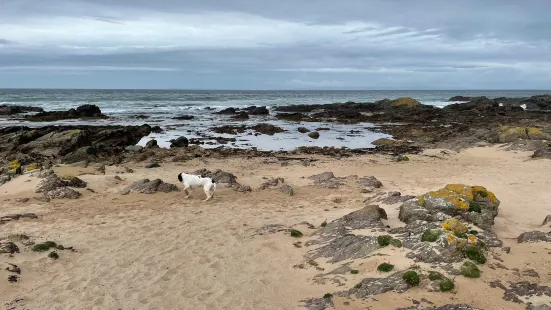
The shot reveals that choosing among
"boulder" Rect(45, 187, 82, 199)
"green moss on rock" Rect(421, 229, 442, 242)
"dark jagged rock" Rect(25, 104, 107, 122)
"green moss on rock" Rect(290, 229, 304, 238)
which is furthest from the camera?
"dark jagged rock" Rect(25, 104, 107, 122)

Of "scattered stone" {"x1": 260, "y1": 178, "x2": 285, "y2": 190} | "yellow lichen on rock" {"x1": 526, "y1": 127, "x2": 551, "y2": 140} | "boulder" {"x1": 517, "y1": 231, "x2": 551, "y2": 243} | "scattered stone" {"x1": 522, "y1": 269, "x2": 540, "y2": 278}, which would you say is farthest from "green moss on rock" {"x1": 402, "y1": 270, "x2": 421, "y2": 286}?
"yellow lichen on rock" {"x1": 526, "y1": 127, "x2": 551, "y2": 140}

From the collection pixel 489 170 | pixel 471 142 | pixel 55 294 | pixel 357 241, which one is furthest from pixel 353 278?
pixel 471 142

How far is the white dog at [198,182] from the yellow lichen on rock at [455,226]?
717 centimetres

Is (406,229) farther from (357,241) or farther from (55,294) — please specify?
(55,294)

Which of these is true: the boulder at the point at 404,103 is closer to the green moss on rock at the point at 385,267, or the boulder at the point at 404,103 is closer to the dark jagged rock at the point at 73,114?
the dark jagged rock at the point at 73,114

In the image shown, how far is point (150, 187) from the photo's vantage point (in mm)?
13430

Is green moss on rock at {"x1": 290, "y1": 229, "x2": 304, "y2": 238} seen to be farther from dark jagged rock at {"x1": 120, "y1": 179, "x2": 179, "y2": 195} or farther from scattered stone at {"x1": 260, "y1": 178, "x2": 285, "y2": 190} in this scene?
dark jagged rock at {"x1": 120, "y1": 179, "x2": 179, "y2": 195}

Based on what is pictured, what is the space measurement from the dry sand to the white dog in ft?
1.35

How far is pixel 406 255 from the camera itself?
7.06 m

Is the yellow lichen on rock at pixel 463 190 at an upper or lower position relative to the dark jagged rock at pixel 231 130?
upper

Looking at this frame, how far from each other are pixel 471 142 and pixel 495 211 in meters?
15.3

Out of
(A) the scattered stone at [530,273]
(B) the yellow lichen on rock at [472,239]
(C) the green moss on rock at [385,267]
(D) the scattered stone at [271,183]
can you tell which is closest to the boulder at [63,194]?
(D) the scattered stone at [271,183]

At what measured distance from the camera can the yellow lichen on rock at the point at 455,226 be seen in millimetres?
7441

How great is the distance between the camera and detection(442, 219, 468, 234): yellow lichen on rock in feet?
24.4
